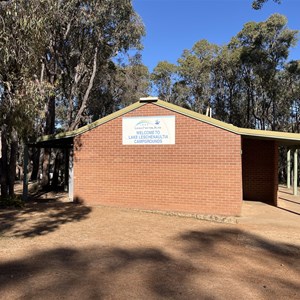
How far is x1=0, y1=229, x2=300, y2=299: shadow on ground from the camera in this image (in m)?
4.63

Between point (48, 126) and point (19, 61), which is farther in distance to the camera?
point (48, 126)

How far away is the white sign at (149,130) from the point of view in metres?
12.4

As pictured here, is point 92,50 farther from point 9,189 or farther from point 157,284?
point 157,284

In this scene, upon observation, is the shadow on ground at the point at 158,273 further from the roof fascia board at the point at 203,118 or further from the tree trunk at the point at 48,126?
the tree trunk at the point at 48,126

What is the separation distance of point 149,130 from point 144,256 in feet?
21.5

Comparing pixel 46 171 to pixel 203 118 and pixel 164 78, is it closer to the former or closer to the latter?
pixel 203 118

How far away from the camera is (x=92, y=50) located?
2120 centimetres

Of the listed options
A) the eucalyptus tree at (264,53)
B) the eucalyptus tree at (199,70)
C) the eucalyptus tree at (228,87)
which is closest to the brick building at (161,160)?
the eucalyptus tree at (264,53)

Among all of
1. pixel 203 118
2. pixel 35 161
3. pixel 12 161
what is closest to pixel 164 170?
pixel 203 118

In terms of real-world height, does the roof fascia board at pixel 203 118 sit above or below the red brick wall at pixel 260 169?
above

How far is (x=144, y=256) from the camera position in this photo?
662cm

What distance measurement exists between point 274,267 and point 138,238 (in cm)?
305

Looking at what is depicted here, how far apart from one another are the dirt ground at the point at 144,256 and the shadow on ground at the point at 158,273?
0.01 metres

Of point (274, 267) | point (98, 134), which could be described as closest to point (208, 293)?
point (274, 267)
